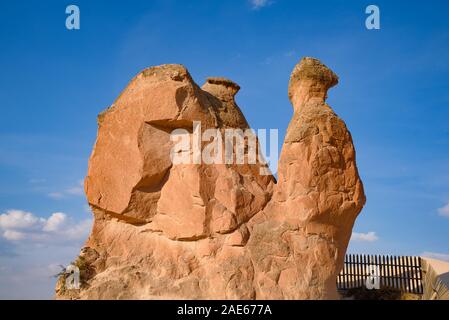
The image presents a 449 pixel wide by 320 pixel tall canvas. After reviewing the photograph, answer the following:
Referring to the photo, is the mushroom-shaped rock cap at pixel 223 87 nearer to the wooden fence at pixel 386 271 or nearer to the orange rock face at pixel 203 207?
the orange rock face at pixel 203 207

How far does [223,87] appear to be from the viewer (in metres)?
10.4

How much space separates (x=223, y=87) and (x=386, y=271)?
9.64 metres

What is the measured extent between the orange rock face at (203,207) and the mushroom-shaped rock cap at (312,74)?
46 centimetres

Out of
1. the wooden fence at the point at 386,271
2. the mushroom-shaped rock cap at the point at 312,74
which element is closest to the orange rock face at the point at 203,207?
the mushroom-shaped rock cap at the point at 312,74

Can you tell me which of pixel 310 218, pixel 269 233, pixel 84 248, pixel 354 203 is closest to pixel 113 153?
pixel 84 248

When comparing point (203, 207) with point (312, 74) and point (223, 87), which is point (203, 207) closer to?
point (223, 87)

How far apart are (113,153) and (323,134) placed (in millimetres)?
4310

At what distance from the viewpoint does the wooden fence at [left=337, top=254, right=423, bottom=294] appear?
1459cm

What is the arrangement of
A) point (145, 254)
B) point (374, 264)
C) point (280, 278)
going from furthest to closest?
point (374, 264) → point (145, 254) → point (280, 278)

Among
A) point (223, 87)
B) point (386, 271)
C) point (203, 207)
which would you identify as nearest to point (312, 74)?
point (223, 87)

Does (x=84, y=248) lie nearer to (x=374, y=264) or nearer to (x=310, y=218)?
(x=310, y=218)

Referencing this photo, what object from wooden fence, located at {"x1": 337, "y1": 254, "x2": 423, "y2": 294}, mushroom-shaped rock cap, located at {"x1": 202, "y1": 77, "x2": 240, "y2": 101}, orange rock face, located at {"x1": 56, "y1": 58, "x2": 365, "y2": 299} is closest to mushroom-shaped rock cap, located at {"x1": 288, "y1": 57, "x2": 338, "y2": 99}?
orange rock face, located at {"x1": 56, "y1": 58, "x2": 365, "y2": 299}

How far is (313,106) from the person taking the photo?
9219 millimetres

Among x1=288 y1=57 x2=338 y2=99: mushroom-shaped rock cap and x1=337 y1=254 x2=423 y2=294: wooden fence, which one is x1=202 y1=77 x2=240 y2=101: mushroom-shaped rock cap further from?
x1=337 y1=254 x2=423 y2=294: wooden fence
